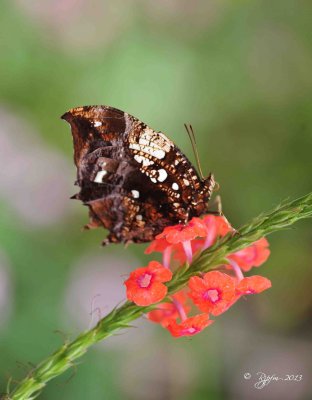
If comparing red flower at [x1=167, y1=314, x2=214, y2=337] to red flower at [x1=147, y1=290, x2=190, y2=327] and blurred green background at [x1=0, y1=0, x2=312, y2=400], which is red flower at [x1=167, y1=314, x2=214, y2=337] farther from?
blurred green background at [x1=0, y1=0, x2=312, y2=400]

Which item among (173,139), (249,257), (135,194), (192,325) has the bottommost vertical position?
(192,325)

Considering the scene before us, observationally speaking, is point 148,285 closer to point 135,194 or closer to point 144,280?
point 144,280

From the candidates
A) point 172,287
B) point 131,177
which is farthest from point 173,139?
point 172,287

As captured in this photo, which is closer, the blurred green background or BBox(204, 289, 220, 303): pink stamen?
BBox(204, 289, 220, 303): pink stamen

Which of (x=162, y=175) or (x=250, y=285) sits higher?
(x=162, y=175)

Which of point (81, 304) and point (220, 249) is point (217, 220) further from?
point (81, 304)

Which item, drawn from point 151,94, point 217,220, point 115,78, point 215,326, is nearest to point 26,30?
point 115,78

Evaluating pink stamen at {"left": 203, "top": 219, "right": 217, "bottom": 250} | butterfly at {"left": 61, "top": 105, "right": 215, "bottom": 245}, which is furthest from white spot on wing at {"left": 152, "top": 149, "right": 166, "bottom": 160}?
pink stamen at {"left": 203, "top": 219, "right": 217, "bottom": 250}
